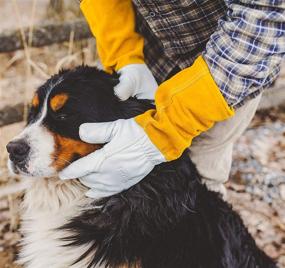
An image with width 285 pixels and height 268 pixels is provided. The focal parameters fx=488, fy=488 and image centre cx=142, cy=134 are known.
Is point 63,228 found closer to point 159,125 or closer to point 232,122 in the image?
point 159,125

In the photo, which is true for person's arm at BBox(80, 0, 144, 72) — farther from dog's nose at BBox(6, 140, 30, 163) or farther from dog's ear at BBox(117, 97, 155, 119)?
dog's nose at BBox(6, 140, 30, 163)

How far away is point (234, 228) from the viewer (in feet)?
7.23

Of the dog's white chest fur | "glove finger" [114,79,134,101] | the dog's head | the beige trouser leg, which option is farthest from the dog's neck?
the beige trouser leg

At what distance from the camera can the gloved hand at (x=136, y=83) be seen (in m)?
2.14

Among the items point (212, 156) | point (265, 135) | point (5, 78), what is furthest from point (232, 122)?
point (5, 78)

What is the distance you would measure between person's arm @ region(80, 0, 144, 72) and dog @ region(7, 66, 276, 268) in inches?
11.4

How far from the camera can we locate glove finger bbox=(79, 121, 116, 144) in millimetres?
1966

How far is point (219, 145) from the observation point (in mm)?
2689

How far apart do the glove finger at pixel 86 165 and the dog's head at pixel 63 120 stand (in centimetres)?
5

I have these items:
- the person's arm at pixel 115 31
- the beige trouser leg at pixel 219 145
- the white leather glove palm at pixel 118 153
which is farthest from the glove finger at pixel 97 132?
the beige trouser leg at pixel 219 145

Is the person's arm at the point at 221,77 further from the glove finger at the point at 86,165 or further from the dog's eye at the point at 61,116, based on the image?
the dog's eye at the point at 61,116

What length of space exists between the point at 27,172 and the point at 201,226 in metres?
0.78

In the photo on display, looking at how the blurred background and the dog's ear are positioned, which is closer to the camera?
the dog's ear

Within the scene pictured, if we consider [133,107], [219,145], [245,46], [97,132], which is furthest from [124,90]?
[219,145]
